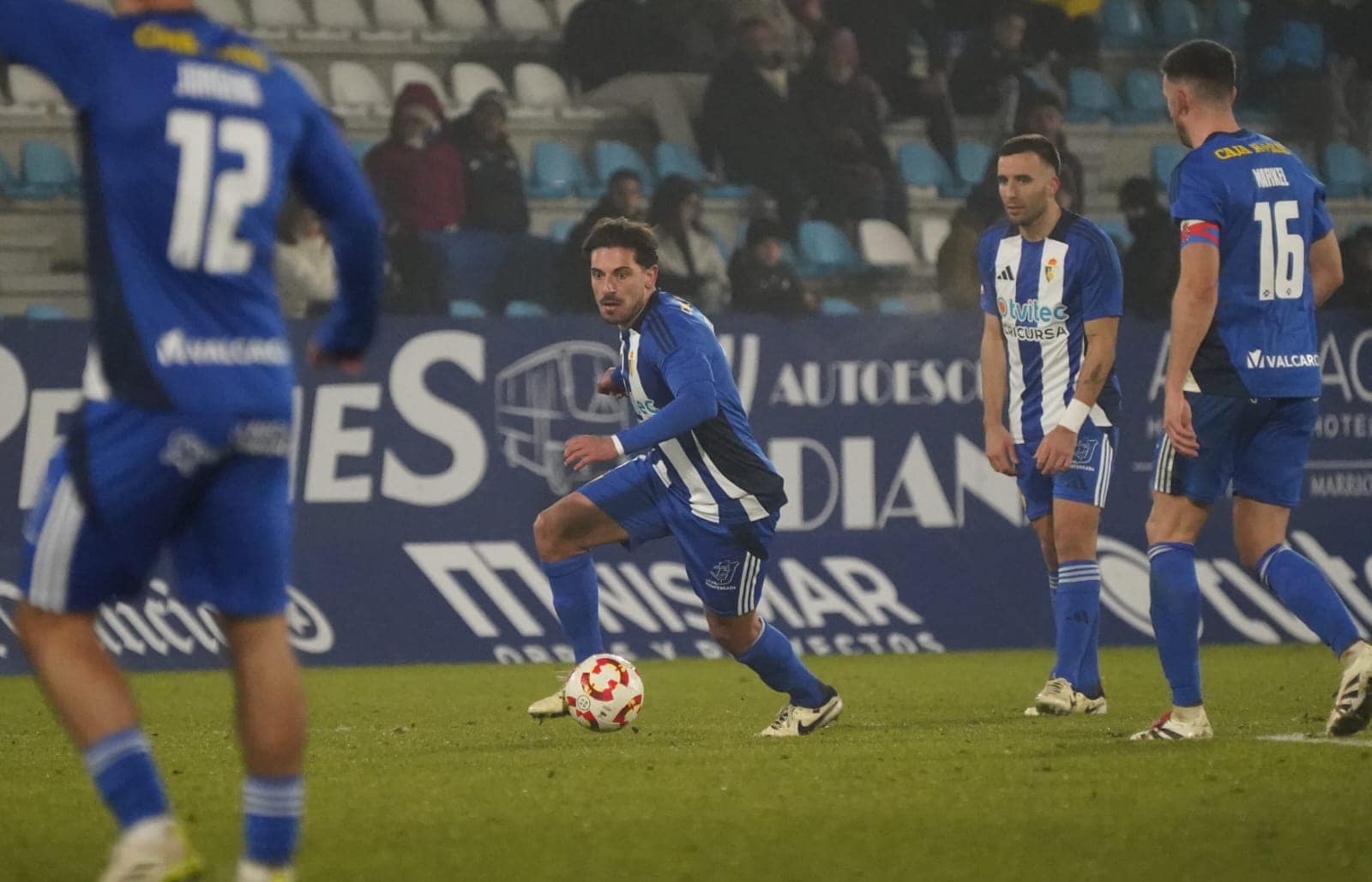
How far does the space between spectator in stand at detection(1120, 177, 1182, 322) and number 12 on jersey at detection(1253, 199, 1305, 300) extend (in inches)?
211

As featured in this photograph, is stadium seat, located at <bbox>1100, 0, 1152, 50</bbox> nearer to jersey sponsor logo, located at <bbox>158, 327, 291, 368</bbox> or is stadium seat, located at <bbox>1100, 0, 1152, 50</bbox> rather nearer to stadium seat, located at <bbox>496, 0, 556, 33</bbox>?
stadium seat, located at <bbox>496, 0, 556, 33</bbox>

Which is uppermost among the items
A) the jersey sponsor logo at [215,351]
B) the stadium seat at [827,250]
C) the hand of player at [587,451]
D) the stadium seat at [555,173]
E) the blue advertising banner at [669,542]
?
the stadium seat at [555,173]

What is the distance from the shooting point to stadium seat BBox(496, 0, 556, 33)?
12.2m

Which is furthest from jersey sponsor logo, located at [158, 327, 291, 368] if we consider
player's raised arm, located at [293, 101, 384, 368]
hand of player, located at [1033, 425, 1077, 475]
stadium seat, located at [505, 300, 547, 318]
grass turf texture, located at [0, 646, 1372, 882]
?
stadium seat, located at [505, 300, 547, 318]

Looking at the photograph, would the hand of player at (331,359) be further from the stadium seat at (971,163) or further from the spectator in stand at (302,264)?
the stadium seat at (971,163)

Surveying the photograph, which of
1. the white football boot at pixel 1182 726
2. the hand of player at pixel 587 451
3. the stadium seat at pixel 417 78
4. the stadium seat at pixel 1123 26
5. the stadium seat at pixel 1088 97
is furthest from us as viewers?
the stadium seat at pixel 1123 26

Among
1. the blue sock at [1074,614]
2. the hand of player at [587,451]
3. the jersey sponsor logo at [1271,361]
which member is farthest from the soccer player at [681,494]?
the jersey sponsor logo at [1271,361]

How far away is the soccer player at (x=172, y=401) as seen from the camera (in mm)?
3270

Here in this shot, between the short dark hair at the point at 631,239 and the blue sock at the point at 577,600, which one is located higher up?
the short dark hair at the point at 631,239

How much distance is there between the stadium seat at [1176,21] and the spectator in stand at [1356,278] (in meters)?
1.86

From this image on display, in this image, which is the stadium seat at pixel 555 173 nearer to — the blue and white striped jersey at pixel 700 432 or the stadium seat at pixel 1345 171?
the stadium seat at pixel 1345 171

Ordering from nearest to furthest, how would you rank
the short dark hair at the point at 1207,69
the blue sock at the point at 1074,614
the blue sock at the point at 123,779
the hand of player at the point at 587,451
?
the blue sock at the point at 123,779 → the short dark hair at the point at 1207,69 → the hand of player at the point at 587,451 → the blue sock at the point at 1074,614

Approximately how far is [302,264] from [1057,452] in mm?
5627

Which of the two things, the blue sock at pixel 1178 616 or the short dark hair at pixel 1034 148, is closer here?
the blue sock at pixel 1178 616
